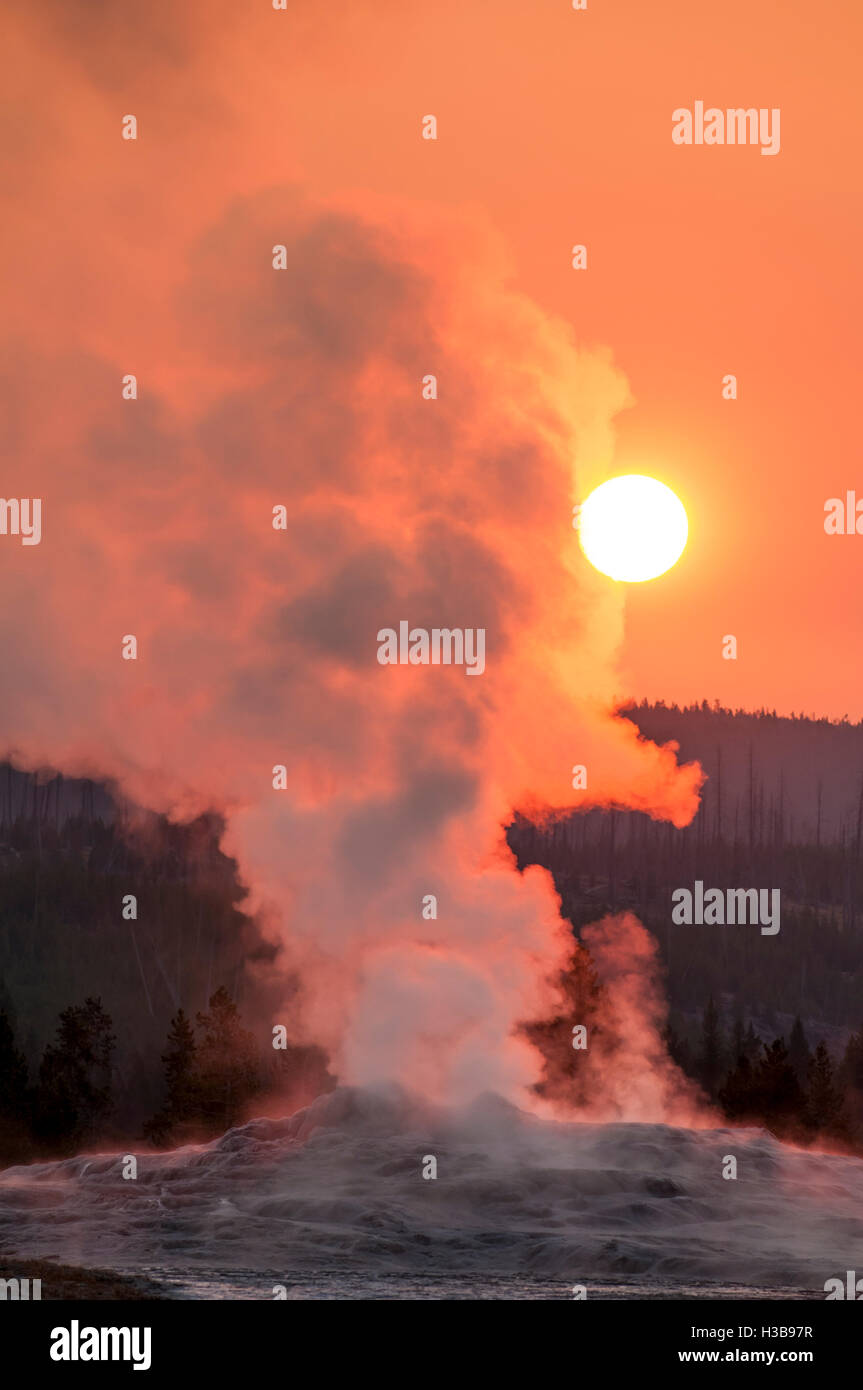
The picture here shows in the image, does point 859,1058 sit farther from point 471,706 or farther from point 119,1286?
point 119,1286

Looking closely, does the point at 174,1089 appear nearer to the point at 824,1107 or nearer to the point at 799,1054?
Result: the point at 824,1107

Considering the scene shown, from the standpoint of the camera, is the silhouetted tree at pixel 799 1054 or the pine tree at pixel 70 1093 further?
the silhouetted tree at pixel 799 1054

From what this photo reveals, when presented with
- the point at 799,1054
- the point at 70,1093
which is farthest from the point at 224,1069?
the point at 799,1054

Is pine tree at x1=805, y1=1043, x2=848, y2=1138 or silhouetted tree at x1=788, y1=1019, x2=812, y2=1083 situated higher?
silhouetted tree at x1=788, y1=1019, x2=812, y2=1083

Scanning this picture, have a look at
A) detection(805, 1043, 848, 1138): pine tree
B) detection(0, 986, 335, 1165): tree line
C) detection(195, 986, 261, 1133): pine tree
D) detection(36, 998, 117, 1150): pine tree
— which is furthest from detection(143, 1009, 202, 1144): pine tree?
detection(805, 1043, 848, 1138): pine tree

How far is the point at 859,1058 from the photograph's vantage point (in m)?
120

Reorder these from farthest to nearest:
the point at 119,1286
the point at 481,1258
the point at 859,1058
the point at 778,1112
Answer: the point at 859,1058 < the point at 778,1112 < the point at 481,1258 < the point at 119,1286

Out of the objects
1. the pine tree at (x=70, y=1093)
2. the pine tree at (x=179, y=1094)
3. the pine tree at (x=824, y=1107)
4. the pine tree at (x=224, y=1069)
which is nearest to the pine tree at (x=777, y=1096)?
the pine tree at (x=824, y=1107)

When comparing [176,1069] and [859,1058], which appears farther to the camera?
[859,1058]

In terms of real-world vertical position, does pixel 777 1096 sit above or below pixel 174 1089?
below

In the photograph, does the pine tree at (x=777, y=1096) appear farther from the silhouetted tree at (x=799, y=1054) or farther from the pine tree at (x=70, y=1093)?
the pine tree at (x=70, y=1093)

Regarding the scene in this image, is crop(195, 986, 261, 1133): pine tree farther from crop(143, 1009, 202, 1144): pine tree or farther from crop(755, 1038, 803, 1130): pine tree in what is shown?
crop(755, 1038, 803, 1130): pine tree
